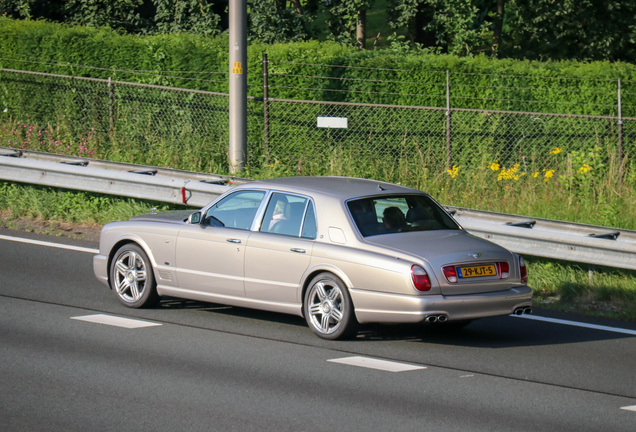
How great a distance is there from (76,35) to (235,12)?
7070 millimetres

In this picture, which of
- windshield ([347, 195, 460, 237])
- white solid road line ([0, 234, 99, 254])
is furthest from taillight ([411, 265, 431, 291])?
white solid road line ([0, 234, 99, 254])

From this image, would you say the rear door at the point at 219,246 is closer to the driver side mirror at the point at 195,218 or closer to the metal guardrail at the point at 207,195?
the driver side mirror at the point at 195,218

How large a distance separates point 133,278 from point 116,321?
79 cm

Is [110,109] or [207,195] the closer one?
[207,195]

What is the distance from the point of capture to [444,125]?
62.1ft

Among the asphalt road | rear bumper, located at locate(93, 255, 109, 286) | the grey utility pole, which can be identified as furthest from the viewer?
the grey utility pole

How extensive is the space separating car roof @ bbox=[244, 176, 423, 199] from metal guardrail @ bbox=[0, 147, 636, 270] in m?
2.28

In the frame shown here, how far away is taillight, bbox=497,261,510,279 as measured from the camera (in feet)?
29.0

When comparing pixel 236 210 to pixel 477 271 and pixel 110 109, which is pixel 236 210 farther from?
pixel 110 109

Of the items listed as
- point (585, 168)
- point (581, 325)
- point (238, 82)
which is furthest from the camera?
point (238, 82)

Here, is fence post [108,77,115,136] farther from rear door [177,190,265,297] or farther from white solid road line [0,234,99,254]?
rear door [177,190,265,297]

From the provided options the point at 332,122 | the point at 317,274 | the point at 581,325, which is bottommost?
the point at 581,325

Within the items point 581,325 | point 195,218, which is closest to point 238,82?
point 195,218

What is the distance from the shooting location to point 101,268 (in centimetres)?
1052
